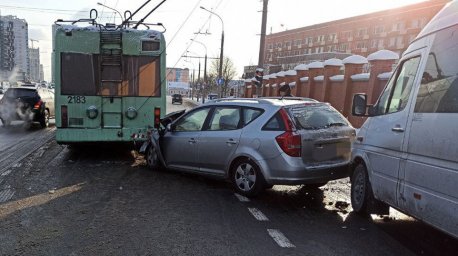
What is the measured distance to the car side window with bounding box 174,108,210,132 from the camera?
7422mm

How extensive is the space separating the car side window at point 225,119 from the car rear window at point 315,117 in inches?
38.9

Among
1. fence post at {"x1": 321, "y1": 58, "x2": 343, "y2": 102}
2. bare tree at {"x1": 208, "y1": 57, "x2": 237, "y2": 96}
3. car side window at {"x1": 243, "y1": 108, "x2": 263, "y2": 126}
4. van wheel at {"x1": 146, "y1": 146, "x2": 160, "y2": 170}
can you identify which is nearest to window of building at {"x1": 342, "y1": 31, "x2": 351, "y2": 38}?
bare tree at {"x1": 208, "y1": 57, "x2": 237, "y2": 96}

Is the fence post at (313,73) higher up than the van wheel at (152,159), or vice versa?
the fence post at (313,73)

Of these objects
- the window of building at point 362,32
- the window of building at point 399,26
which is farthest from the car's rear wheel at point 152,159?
the window of building at point 362,32

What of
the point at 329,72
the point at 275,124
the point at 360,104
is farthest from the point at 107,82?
the point at 329,72

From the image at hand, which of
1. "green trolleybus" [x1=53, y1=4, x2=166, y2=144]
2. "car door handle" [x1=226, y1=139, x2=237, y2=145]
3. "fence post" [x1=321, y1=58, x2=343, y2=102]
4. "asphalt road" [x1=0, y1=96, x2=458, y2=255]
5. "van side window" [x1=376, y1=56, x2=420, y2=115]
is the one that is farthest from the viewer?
"fence post" [x1=321, y1=58, x2=343, y2=102]

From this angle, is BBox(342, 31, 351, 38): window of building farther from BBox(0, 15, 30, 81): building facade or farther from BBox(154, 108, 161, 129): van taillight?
BBox(154, 108, 161, 129): van taillight

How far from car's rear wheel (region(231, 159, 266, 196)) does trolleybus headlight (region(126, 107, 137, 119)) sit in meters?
3.65

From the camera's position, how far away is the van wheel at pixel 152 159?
27.5ft

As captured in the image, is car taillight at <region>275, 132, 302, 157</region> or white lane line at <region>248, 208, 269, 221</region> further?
car taillight at <region>275, 132, 302, 157</region>

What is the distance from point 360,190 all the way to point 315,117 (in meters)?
1.27

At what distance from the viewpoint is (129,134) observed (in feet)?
30.9

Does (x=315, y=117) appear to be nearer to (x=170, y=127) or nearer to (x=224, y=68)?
(x=170, y=127)

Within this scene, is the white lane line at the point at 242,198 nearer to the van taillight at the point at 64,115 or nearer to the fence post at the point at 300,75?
the van taillight at the point at 64,115
